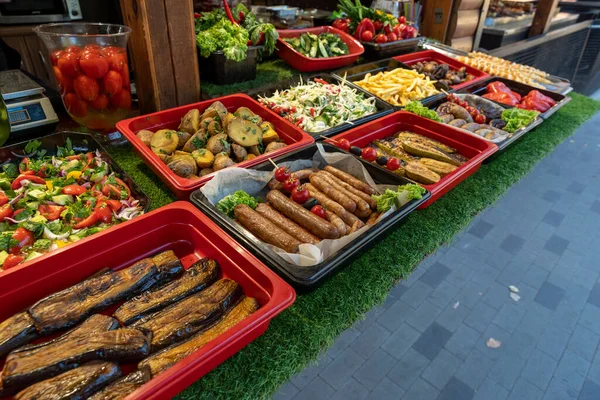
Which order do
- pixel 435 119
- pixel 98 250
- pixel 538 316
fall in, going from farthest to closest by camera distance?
pixel 538 316 → pixel 435 119 → pixel 98 250

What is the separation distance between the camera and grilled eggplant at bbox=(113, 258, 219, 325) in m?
1.54

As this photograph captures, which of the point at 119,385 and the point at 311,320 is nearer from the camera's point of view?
the point at 119,385

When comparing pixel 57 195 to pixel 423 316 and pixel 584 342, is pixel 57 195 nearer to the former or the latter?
pixel 423 316

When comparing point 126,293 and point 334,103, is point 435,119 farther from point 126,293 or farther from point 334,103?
point 126,293

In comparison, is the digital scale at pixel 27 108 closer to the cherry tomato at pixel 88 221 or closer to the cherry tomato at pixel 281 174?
the cherry tomato at pixel 88 221

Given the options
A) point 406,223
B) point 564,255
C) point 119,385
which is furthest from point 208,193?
point 564,255

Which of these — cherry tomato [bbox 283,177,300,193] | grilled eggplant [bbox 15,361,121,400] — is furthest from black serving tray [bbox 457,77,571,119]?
grilled eggplant [bbox 15,361,121,400]

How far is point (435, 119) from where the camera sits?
10.8ft

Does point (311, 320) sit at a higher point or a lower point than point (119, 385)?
lower

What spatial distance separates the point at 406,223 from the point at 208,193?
1.27 meters

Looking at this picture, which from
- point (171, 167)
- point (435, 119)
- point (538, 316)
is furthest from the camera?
point (538, 316)

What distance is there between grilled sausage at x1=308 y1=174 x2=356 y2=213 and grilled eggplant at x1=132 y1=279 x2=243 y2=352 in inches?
33.9

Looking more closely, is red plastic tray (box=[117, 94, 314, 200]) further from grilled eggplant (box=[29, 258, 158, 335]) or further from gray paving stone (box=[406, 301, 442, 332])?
gray paving stone (box=[406, 301, 442, 332])

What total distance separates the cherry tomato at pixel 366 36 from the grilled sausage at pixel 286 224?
3390mm
